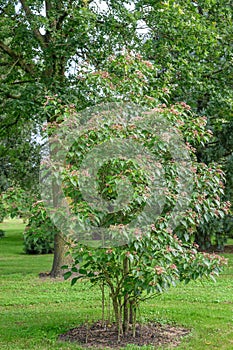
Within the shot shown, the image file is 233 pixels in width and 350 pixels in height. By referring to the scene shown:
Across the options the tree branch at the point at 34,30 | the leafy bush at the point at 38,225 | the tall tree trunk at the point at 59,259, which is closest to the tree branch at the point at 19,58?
the tree branch at the point at 34,30

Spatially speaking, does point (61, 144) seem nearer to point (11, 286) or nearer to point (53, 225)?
point (53, 225)

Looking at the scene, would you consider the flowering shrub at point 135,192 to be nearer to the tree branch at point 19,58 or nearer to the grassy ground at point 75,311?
the grassy ground at point 75,311

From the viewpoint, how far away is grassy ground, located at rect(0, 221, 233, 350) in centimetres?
564

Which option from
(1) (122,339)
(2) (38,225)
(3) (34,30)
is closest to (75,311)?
(1) (122,339)

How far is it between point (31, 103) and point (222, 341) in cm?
583

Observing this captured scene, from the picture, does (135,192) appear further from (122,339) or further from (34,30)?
(34,30)

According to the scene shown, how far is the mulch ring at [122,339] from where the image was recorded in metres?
5.46

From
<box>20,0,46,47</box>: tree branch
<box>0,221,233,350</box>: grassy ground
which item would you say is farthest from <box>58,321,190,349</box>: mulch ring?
<box>20,0,46,47</box>: tree branch

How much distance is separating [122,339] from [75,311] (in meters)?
1.90

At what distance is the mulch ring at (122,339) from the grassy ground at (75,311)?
0.46 ft

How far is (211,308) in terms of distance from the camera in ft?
24.6

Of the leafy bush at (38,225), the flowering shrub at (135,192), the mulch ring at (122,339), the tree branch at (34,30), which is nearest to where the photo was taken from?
the flowering shrub at (135,192)

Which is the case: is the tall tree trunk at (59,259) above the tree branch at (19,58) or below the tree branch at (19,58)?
below

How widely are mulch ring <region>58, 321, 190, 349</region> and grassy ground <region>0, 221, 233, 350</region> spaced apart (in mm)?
141
